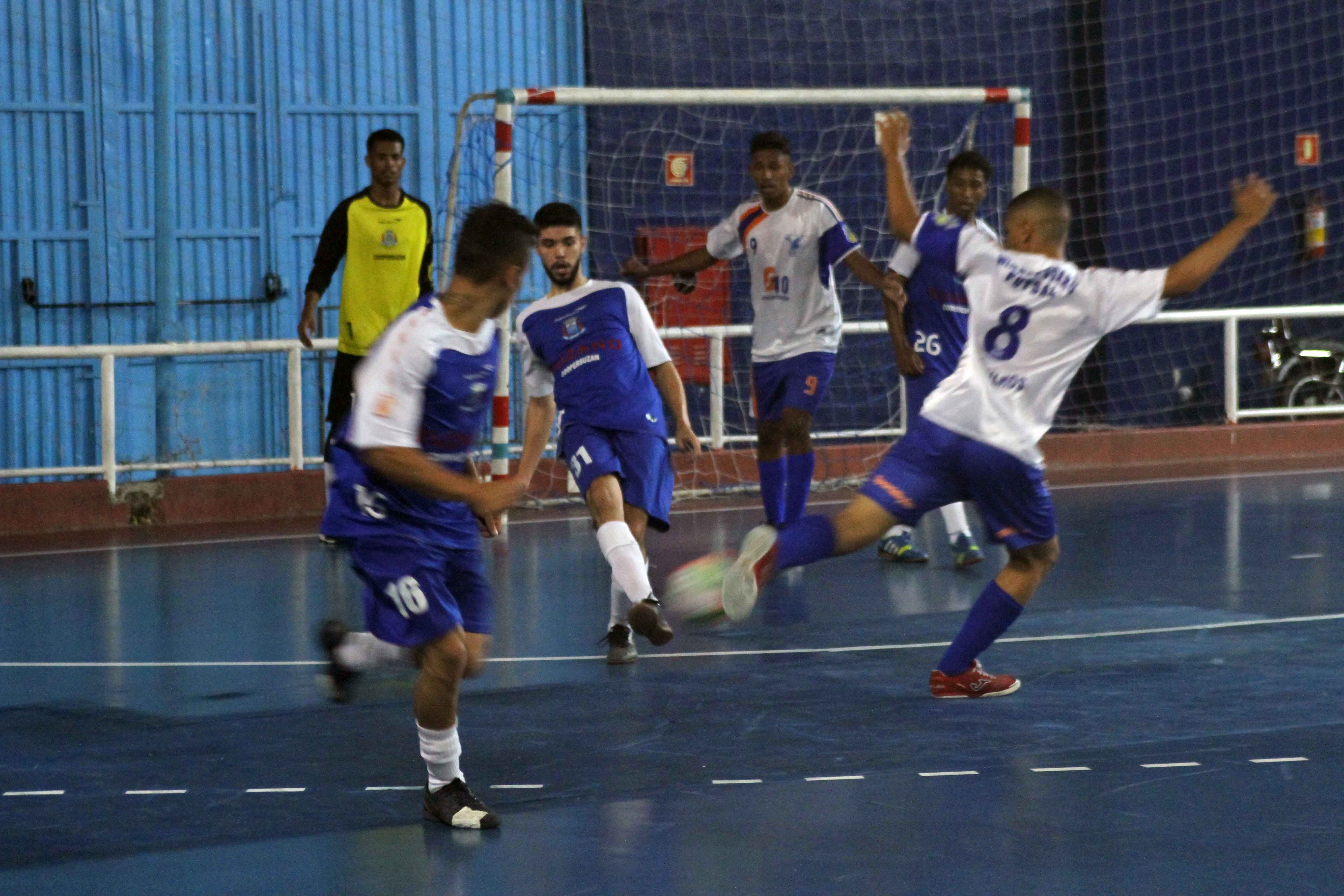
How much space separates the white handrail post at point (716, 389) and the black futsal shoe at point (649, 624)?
638 cm

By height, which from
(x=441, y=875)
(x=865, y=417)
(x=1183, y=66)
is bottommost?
(x=441, y=875)

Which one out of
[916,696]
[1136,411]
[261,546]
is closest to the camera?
[916,696]

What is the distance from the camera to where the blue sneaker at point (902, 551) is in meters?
9.24

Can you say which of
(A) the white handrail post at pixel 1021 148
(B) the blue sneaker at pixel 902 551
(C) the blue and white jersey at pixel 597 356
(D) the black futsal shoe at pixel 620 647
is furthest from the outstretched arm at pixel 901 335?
(A) the white handrail post at pixel 1021 148

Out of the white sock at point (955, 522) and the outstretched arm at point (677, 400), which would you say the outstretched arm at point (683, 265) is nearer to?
the outstretched arm at point (677, 400)

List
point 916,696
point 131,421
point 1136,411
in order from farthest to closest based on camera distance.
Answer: point 1136,411 → point 131,421 → point 916,696

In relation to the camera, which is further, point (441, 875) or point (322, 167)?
point (322, 167)

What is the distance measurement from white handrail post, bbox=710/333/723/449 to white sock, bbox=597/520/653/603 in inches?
231

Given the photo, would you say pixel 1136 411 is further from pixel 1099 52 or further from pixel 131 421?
pixel 131 421

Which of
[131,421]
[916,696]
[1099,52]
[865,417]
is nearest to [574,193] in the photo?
[865,417]

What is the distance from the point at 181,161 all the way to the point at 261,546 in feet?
15.0

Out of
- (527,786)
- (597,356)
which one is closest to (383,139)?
(597,356)

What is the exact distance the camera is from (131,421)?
13.3m

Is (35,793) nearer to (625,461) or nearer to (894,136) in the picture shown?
(625,461)
